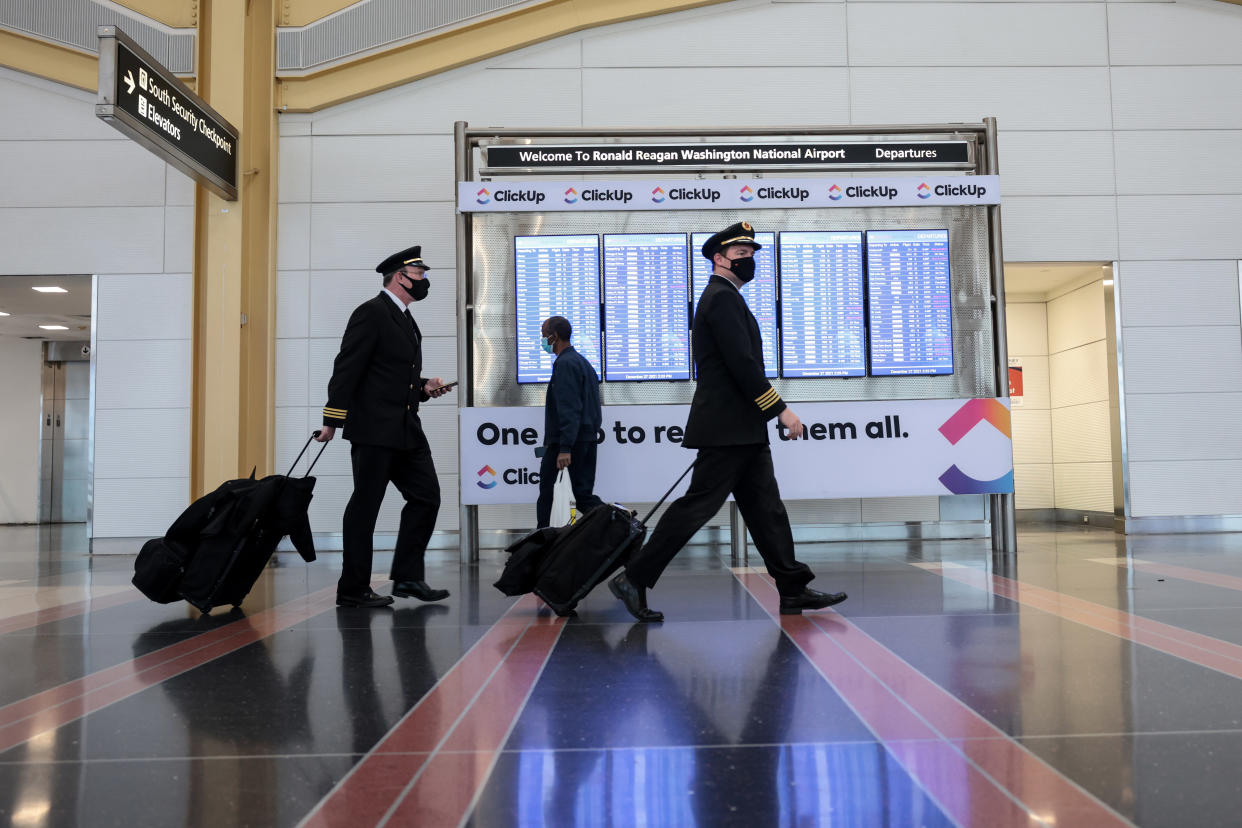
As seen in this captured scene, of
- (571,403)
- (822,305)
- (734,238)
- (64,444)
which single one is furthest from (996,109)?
(64,444)

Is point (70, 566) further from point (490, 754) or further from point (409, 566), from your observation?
point (490, 754)

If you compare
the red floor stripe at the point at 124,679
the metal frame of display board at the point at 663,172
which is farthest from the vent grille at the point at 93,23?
the red floor stripe at the point at 124,679

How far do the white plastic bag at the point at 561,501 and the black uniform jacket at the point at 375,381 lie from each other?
2.60 m

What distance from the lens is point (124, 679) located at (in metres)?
3.56

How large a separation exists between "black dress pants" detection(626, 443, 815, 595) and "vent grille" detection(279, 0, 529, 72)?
22.3 ft

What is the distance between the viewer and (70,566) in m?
8.39

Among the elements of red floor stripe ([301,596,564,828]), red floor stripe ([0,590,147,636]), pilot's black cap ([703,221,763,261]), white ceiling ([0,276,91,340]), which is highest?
white ceiling ([0,276,91,340])

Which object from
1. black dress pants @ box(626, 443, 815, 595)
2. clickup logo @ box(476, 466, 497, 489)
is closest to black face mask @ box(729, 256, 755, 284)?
black dress pants @ box(626, 443, 815, 595)

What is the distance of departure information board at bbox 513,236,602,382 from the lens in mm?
8320

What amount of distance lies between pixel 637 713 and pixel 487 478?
16.9 ft

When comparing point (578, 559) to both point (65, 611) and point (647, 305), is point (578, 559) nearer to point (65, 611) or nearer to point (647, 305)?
point (65, 611)

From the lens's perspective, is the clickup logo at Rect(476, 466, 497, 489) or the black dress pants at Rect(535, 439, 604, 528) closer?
the black dress pants at Rect(535, 439, 604, 528)

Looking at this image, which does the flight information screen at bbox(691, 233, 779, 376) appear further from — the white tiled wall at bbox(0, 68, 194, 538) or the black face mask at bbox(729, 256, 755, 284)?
the white tiled wall at bbox(0, 68, 194, 538)

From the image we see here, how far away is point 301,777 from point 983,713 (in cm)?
180
